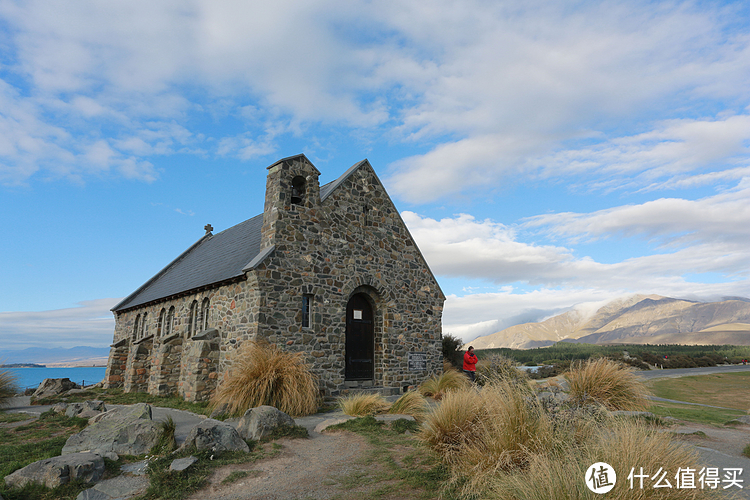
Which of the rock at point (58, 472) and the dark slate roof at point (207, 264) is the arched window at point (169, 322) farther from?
the rock at point (58, 472)

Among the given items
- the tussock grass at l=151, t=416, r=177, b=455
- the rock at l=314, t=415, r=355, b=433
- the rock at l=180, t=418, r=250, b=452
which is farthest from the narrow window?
the rock at l=180, t=418, r=250, b=452

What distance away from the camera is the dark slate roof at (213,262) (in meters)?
15.1

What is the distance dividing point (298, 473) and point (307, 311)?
26.2ft

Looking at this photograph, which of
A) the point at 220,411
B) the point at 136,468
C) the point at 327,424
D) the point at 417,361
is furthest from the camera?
the point at 417,361

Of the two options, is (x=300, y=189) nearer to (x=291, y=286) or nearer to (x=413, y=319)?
(x=291, y=286)

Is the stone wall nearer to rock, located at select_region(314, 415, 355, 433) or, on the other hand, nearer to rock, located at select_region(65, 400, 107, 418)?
rock, located at select_region(314, 415, 355, 433)

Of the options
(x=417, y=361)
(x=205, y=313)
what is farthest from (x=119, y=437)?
(x=417, y=361)

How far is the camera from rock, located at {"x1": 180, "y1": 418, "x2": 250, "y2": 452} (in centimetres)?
703

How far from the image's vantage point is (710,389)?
72.4 feet

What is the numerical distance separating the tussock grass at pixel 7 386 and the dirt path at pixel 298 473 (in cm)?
1188

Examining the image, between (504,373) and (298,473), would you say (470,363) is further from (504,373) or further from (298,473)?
(298,473)

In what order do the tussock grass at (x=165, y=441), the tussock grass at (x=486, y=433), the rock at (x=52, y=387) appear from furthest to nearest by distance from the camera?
the rock at (x=52, y=387) → the tussock grass at (x=165, y=441) → the tussock grass at (x=486, y=433)

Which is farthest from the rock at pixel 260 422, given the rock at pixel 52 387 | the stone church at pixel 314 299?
the rock at pixel 52 387

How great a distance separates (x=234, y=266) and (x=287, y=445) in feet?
29.3
